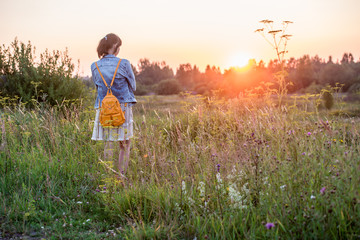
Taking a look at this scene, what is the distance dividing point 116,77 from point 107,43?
1.72 ft

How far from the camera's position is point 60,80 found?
399 inches

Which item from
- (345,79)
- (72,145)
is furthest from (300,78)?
(72,145)

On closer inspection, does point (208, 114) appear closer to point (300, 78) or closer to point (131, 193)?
point (131, 193)

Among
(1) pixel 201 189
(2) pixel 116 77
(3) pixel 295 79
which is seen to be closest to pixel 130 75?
(2) pixel 116 77

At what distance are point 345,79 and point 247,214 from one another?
38.7 meters

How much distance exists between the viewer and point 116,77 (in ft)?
14.7

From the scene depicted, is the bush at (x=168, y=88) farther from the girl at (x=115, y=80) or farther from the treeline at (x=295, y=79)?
the girl at (x=115, y=80)

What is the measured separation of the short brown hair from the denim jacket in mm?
96

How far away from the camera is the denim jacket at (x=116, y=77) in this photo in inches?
176

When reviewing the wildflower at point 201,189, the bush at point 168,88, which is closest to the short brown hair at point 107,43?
the wildflower at point 201,189

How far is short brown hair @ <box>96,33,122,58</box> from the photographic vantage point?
4.50m

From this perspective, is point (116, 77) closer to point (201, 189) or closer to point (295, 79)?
point (201, 189)

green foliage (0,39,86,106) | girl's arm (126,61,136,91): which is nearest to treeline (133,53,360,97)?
green foliage (0,39,86,106)

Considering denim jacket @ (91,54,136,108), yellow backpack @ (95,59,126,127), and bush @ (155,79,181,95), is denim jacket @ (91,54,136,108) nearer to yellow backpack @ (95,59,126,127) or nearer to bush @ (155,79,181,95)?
yellow backpack @ (95,59,126,127)
